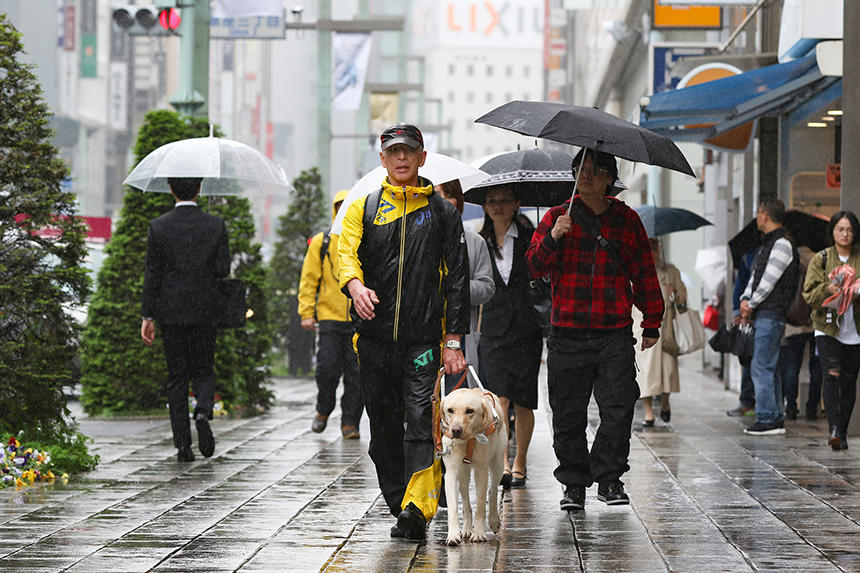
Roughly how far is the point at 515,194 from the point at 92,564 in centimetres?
415

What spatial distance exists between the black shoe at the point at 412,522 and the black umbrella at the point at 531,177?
2.63 meters

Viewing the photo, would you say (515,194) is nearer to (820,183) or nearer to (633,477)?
(633,477)

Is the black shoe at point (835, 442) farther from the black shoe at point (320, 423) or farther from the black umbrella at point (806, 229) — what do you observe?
the black shoe at point (320, 423)

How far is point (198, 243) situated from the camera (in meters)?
10.0

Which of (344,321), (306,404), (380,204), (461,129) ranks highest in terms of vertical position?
(461,129)

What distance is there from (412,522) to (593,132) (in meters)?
2.15

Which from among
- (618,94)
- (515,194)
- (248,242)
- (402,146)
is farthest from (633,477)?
(618,94)

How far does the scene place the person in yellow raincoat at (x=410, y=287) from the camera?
22.1 ft

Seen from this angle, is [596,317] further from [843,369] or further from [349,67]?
[349,67]

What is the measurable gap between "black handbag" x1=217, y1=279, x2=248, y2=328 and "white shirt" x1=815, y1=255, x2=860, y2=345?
4.43 m

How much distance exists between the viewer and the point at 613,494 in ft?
24.9

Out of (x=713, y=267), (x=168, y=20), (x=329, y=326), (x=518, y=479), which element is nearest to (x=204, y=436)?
(x=329, y=326)

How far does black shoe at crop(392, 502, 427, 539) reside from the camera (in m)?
6.61

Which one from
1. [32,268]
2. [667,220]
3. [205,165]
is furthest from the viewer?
[667,220]
